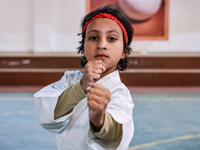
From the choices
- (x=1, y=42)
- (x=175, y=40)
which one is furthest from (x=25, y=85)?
(x=175, y=40)

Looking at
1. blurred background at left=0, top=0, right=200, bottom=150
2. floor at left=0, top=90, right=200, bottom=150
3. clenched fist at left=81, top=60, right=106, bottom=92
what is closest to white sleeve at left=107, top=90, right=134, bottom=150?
clenched fist at left=81, top=60, right=106, bottom=92

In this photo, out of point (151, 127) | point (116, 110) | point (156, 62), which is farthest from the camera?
point (156, 62)

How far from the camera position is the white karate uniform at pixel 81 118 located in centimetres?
117

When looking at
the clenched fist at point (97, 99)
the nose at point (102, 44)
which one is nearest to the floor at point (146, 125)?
the nose at point (102, 44)

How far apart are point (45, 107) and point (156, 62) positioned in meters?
7.09

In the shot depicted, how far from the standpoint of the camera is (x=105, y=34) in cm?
131

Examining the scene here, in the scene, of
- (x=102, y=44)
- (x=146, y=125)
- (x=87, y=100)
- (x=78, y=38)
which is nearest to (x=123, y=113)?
(x=87, y=100)

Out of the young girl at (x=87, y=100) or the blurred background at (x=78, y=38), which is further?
the blurred background at (x=78, y=38)

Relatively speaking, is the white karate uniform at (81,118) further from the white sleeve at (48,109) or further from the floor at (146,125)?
the floor at (146,125)

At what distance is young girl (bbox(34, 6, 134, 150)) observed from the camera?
3.73ft

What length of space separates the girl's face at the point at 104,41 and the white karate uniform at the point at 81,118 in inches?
3.8

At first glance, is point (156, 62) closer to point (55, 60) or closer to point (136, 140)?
point (55, 60)

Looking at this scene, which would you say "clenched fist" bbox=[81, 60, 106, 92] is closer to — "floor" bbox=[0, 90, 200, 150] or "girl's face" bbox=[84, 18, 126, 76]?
"girl's face" bbox=[84, 18, 126, 76]

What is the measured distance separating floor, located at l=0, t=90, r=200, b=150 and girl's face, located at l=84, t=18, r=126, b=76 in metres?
1.94
